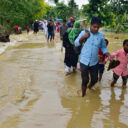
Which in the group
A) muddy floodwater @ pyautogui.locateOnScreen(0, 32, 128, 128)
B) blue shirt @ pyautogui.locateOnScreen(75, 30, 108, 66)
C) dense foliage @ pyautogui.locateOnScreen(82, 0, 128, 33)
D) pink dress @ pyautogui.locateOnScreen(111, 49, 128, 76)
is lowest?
muddy floodwater @ pyautogui.locateOnScreen(0, 32, 128, 128)

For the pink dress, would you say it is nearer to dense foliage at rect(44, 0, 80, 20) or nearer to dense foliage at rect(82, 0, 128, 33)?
dense foliage at rect(82, 0, 128, 33)

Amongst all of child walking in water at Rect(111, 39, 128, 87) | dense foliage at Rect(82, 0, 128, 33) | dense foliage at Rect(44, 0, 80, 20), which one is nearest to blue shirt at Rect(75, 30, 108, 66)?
child walking in water at Rect(111, 39, 128, 87)

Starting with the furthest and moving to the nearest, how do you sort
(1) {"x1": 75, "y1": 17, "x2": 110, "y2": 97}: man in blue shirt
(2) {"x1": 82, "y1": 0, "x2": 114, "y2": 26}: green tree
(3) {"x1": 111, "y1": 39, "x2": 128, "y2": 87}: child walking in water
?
(2) {"x1": 82, "y1": 0, "x2": 114, "y2": 26}: green tree < (3) {"x1": 111, "y1": 39, "x2": 128, "y2": 87}: child walking in water < (1) {"x1": 75, "y1": 17, "x2": 110, "y2": 97}: man in blue shirt

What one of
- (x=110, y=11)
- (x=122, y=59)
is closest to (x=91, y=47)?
(x=122, y=59)

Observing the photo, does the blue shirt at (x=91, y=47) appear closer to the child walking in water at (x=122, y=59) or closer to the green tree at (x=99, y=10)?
the child walking in water at (x=122, y=59)

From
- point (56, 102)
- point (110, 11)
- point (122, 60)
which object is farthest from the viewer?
point (110, 11)

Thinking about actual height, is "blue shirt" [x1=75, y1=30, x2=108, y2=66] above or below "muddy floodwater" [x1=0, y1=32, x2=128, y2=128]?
above

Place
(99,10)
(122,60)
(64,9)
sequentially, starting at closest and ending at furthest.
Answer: (122,60)
(99,10)
(64,9)

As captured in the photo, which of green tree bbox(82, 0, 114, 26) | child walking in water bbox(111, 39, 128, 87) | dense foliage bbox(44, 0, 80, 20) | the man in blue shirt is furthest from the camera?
dense foliage bbox(44, 0, 80, 20)

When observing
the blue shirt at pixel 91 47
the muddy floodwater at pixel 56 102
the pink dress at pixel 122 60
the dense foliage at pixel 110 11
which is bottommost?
the muddy floodwater at pixel 56 102

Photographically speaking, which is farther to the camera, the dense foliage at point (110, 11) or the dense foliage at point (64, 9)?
the dense foliage at point (64, 9)

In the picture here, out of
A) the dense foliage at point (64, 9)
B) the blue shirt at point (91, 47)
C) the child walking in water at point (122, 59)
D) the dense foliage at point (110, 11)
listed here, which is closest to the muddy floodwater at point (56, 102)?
the child walking in water at point (122, 59)

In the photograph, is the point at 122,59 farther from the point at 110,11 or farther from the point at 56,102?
the point at 110,11

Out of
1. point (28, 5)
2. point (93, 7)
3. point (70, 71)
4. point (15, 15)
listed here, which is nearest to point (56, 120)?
point (70, 71)
